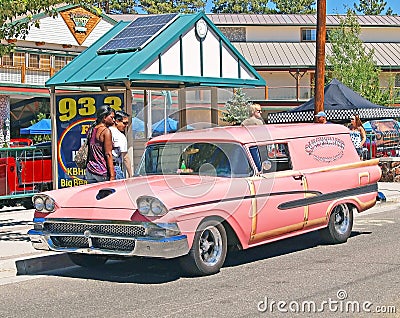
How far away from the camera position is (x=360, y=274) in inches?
325

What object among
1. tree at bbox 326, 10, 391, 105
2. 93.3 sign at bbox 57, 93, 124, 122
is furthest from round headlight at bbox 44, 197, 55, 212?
tree at bbox 326, 10, 391, 105

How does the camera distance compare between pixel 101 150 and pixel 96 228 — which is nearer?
pixel 96 228

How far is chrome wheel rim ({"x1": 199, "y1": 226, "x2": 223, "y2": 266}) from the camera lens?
8188 mm

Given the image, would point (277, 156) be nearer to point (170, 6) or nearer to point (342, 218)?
point (342, 218)

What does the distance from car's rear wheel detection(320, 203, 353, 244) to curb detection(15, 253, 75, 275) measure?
12.1 feet

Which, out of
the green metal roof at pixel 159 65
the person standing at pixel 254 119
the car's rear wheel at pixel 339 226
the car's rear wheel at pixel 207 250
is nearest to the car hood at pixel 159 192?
the car's rear wheel at pixel 207 250

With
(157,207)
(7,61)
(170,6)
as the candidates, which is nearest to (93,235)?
(157,207)

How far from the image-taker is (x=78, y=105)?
1355 cm

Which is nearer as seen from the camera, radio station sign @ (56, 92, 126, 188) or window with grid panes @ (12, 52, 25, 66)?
radio station sign @ (56, 92, 126, 188)

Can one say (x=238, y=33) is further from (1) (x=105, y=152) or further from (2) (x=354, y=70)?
(1) (x=105, y=152)

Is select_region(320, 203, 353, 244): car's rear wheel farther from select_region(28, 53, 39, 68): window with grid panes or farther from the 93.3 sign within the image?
select_region(28, 53, 39, 68): window with grid panes

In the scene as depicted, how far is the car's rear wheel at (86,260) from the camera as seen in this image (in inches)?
351

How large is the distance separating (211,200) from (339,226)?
3071 millimetres

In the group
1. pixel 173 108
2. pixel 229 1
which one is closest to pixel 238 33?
pixel 229 1
